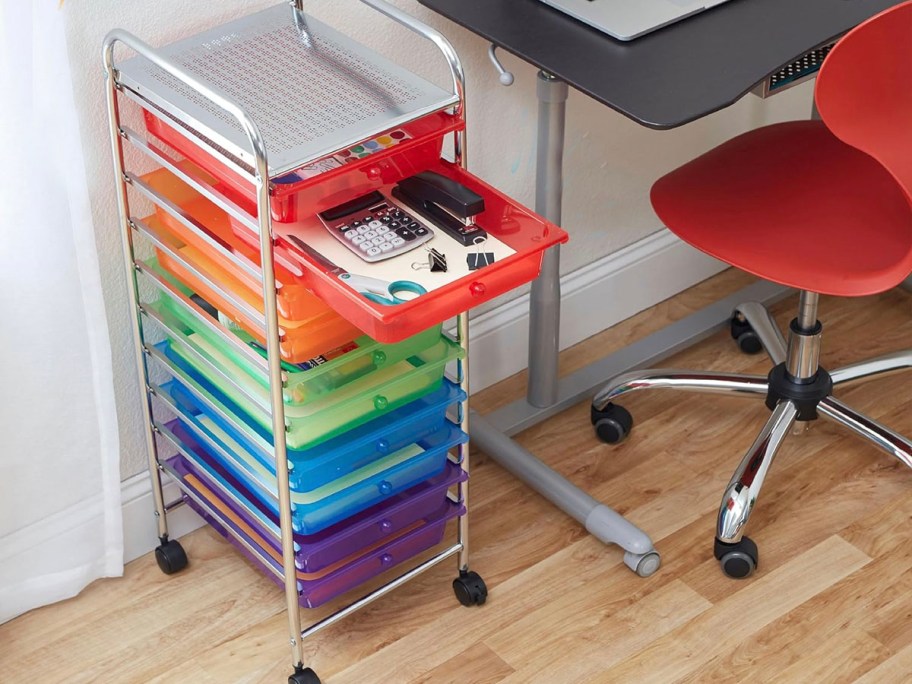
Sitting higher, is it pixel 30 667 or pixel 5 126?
pixel 5 126

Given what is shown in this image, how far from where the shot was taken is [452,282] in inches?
56.6

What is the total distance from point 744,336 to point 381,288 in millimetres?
1192

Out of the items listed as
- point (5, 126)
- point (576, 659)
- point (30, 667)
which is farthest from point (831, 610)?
point (5, 126)

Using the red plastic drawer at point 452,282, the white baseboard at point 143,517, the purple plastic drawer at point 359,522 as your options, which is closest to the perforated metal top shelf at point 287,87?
the red plastic drawer at point 452,282

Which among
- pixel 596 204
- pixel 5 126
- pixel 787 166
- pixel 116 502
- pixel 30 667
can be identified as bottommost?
pixel 30 667

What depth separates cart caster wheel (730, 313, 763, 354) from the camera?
2.43 meters

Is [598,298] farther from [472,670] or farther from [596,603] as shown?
[472,670]

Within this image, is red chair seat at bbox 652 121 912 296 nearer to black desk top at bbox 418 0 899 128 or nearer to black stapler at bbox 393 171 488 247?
black desk top at bbox 418 0 899 128

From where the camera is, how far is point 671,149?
2.46 m

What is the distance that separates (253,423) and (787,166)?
3.00 feet

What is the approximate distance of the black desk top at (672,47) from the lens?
157 centimetres

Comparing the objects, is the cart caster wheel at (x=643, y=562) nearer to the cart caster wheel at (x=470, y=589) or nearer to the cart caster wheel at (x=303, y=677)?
the cart caster wheel at (x=470, y=589)

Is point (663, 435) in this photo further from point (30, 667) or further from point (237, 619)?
point (30, 667)

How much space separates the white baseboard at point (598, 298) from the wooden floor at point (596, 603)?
0.72 feet
